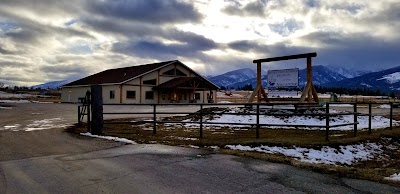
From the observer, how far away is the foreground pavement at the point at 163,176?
5.22 meters

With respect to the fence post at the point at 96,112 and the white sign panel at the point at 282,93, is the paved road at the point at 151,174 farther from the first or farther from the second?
the white sign panel at the point at 282,93

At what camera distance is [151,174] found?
6.07 m

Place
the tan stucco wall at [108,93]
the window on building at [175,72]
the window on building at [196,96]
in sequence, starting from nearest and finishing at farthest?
the tan stucco wall at [108,93]
the window on building at [175,72]
the window on building at [196,96]

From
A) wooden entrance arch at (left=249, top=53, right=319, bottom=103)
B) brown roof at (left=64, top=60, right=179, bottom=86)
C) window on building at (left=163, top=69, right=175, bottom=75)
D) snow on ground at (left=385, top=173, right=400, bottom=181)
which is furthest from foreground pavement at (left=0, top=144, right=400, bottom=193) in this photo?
window on building at (left=163, top=69, right=175, bottom=75)

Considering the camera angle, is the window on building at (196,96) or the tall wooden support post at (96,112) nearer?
the tall wooden support post at (96,112)

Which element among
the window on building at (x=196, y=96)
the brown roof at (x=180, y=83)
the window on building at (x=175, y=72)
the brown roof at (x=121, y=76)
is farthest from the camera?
the window on building at (x=196, y=96)

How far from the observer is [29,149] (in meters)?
8.77

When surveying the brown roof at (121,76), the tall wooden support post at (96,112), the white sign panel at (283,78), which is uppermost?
the brown roof at (121,76)

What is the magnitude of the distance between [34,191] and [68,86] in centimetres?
5472

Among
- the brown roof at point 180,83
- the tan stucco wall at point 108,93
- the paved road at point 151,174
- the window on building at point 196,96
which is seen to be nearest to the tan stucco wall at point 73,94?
the tan stucco wall at point 108,93

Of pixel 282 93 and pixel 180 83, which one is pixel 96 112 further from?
pixel 180 83

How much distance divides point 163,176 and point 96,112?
6.82 meters

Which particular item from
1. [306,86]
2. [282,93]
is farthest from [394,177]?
[282,93]

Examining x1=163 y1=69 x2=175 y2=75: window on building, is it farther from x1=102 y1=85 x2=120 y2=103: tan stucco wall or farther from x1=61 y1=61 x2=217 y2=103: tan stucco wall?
x1=102 y1=85 x2=120 y2=103: tan stucco wall
